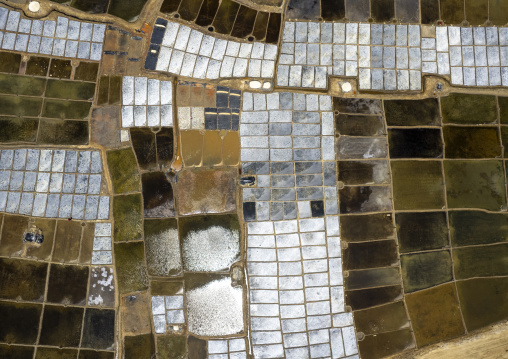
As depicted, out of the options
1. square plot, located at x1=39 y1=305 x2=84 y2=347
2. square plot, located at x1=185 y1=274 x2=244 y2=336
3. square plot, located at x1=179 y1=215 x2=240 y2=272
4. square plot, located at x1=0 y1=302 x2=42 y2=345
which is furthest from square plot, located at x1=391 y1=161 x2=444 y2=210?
square plot, located at x1=0 y1=302 x2=42 y2=345

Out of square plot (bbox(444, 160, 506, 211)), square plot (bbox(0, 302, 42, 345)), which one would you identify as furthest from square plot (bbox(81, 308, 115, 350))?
square plot (bbox(444, 160, 506, 211))

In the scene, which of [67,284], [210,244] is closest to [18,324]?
[67,284]

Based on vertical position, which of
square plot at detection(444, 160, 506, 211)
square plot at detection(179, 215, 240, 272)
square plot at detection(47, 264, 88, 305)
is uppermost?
square plot at detection(444, 160, 506, 211)

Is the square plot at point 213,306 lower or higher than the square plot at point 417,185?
lower

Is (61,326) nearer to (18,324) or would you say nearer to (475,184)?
(18,324)

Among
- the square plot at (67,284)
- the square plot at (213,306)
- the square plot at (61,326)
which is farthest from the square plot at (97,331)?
the square plot at (213,306)

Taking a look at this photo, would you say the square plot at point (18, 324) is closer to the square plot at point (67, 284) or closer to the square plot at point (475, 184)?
the square plot at point (67, 284)

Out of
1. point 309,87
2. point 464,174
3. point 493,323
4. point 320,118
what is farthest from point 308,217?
point 493,323

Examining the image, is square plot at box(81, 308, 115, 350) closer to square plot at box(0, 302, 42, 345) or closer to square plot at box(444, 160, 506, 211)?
square plot at box(0, 302, 42, 345)

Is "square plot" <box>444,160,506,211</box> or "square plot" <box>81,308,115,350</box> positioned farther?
"square plot" <box>444,160,506,211</box>

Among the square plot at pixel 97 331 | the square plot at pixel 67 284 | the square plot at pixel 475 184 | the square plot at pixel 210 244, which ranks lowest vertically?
the square plot at pixel 97 331

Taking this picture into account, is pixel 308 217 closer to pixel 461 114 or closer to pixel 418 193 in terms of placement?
pixel 418 193

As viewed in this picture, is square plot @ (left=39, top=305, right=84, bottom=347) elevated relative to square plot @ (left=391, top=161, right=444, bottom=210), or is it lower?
lower
